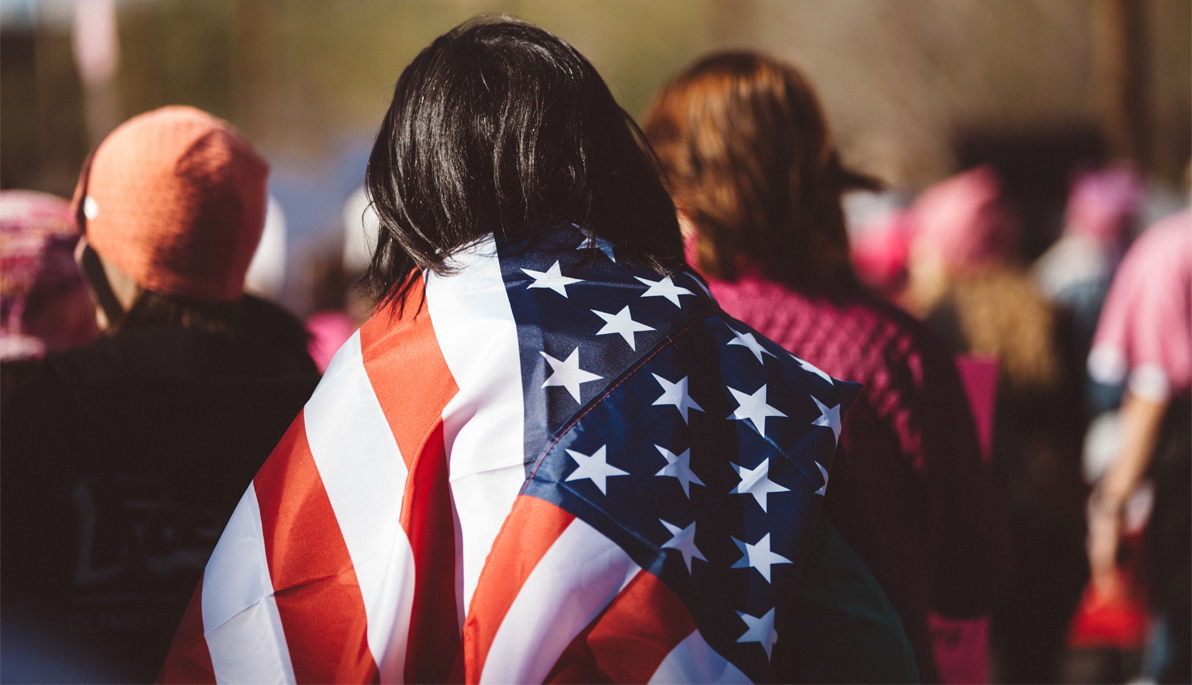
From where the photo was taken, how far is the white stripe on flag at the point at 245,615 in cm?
105

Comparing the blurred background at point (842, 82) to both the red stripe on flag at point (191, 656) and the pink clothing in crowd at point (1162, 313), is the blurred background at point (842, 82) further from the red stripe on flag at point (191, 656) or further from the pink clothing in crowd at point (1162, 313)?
the pink clothing in crowd at point (1162, 313)

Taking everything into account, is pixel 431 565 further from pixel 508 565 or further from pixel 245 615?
pixel 245 615

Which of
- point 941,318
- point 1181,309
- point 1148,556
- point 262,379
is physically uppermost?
point 262,379

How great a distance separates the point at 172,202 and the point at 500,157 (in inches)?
32.4

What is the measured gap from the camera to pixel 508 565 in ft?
3.20

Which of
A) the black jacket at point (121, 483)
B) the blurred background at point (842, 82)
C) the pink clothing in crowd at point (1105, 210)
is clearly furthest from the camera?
the blurred background at point (842, 82)

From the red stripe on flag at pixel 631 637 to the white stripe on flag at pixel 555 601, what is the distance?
0.02 m

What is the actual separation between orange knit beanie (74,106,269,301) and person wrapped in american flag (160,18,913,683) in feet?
2.20

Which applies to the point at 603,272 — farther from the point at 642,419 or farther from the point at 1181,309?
the point at 1181,309

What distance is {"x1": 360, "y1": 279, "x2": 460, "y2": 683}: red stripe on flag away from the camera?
1025mm

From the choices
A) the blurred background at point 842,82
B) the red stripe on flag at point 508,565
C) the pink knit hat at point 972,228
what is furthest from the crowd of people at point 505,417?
the pink knit hat at point 972,228

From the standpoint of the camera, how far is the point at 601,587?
0.98m

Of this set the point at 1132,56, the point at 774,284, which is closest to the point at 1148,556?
the point at 774,284

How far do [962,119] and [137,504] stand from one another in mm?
10619
